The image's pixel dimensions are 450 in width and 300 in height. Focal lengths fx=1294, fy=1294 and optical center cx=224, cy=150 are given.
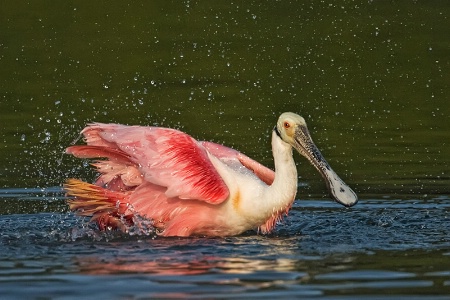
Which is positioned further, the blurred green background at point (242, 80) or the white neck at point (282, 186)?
the blurred green background at point (242, 80)

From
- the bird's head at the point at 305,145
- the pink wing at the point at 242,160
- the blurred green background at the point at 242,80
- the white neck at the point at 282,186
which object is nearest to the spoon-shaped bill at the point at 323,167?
the bird's head at the point at 305,145

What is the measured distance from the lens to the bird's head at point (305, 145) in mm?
9656

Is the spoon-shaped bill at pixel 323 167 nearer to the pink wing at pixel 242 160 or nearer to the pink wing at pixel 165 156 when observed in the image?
the pink wing at pixel 242 160

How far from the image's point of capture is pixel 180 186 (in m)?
9.34

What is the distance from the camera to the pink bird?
9383mm

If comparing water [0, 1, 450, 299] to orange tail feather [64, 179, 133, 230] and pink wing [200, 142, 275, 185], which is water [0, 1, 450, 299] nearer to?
orange tail feather [64, 179, 133, 230]

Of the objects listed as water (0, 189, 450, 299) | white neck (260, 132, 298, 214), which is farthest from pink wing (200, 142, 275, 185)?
white neck (260, 132, 298, 214)

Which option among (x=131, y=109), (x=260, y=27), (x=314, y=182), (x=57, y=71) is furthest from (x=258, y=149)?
(x=260, y=27)

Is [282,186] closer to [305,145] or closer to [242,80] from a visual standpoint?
[305,145]

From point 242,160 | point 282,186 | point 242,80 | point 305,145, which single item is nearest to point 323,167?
point 305,145

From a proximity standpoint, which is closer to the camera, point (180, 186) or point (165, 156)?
point (180, 186)

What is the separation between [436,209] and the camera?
10.3 metres

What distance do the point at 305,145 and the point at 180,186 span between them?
104 cm

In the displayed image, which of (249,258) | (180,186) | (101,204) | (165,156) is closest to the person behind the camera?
(249,258)
